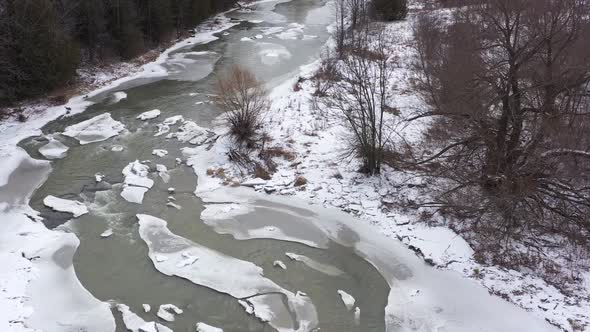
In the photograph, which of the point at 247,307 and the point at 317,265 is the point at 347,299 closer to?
A: the point at 317,265

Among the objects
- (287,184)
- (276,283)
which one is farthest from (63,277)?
(287,184)

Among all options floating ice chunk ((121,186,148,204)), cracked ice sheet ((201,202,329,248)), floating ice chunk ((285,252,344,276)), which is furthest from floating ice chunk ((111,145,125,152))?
floating ice chunk ((285,252,344,276))

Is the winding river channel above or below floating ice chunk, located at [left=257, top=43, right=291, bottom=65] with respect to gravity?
below

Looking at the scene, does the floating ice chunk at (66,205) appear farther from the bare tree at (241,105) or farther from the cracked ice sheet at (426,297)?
the cracked ice sheet at (426,297)

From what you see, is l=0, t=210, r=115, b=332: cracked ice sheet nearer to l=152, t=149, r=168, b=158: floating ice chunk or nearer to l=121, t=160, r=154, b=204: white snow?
l=121, t=160, r=154, b=204: white snow

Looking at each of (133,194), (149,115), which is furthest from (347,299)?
(149,115)

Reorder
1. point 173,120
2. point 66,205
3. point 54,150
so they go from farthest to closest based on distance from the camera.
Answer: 1. point 173,120
2. point 54,150
3. point 66,205
